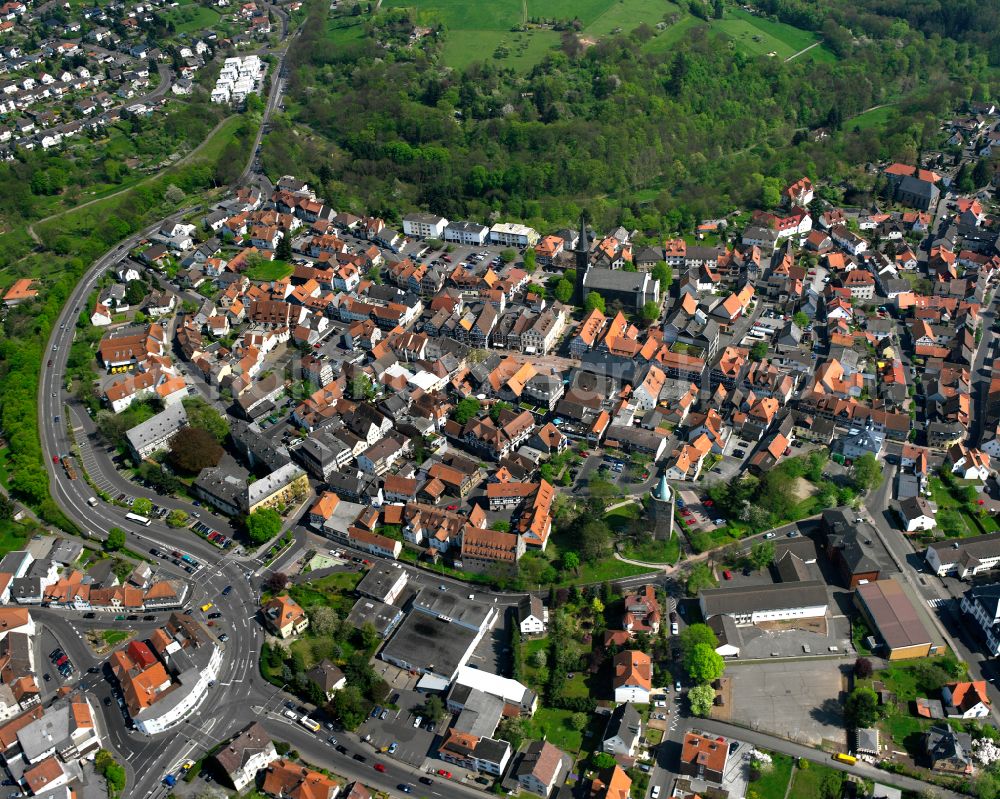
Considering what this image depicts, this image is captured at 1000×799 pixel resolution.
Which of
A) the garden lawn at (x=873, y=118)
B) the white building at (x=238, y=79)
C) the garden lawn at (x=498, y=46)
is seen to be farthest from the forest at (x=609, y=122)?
the white building at (x=238, y=79)

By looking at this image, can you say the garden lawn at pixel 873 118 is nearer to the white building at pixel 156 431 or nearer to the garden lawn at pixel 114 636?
the white building at pixel 156 431

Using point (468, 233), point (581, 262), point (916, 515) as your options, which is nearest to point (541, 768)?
point (916, 515)

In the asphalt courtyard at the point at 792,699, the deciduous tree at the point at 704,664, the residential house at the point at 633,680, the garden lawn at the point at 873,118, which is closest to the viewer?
the asphalt courtyard at the point at 792,699

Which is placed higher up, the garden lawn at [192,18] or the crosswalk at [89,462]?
the garden lawn at [192,18]

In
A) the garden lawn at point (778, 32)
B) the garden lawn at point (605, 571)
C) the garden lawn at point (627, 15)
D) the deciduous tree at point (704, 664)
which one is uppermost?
the garden lawn at point (627, 15)

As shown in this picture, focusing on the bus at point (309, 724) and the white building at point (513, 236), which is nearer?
the bus at point (309, 724)

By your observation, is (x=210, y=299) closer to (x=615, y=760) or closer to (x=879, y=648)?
(x=615, y=760)

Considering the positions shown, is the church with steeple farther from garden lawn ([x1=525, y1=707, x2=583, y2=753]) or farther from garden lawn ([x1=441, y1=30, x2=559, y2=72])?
garden lawn ([x1=441, y1=30, x2=559, y2=72])

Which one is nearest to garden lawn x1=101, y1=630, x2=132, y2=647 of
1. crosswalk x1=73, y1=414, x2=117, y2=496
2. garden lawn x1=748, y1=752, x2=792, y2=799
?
crosswalk x1=73, y1=414, x2=117, y2=496
